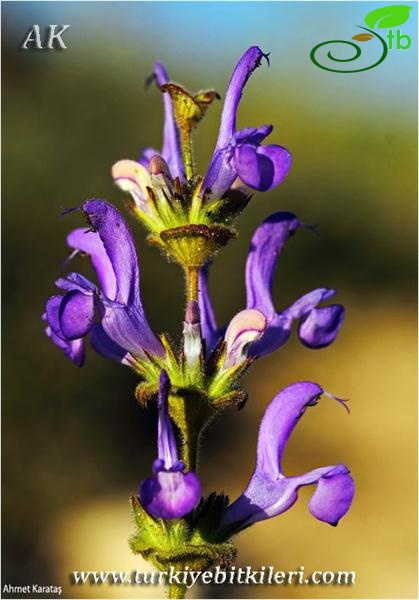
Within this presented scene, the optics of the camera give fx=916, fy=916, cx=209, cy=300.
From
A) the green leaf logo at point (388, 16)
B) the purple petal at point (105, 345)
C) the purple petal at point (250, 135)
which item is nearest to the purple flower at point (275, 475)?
the purple petal at point (105, 345)

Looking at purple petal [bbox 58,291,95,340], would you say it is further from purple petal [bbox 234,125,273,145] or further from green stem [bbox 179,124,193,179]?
purple petal [bbox 234,125,273,145]

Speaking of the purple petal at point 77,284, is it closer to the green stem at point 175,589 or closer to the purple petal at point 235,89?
the purple petal at point 235,89

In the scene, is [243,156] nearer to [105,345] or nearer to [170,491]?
[105,345]

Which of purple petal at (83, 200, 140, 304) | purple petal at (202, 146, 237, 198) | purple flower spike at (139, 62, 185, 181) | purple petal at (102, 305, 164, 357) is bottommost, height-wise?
purple petal at (102, 305, 164, 357)

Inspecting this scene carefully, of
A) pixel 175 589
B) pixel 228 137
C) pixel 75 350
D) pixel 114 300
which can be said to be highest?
pixel 228 137

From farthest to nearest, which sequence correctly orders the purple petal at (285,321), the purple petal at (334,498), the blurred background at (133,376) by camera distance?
1. the blurred background at (133,376)
2. the purple petal at (285,321)
3. the purple petal at (334,498)

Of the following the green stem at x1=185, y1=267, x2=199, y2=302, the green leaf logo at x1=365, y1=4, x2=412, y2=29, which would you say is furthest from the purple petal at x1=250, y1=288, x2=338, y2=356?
the green leaf logo at x1=365, y1=4, x2=412, y2=29

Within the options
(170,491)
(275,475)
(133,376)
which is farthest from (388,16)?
(133,376)
